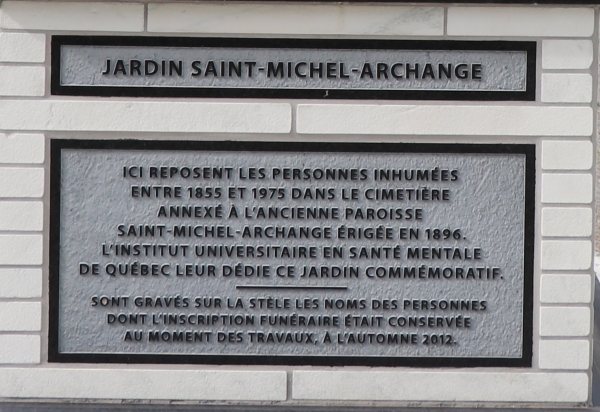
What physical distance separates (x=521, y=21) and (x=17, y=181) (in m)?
3.44

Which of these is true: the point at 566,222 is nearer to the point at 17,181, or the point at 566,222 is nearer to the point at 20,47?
the point at 17,181

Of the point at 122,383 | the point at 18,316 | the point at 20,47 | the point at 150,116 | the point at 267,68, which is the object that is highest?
the point at 20,47

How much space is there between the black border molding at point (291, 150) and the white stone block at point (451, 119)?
103 mm

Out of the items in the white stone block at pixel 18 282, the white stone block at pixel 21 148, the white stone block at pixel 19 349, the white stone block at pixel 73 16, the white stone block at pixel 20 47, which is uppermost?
the white stone block at pixel 73 16

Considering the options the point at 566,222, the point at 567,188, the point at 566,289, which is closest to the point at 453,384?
the point at 566,289

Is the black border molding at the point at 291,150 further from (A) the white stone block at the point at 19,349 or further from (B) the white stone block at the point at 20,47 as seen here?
(B) the white stone block at the point at 20,47

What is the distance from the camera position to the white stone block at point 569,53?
5.20 metres

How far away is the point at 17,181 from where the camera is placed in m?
5.26

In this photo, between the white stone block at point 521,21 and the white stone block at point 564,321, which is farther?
the white stone block at point 564,321

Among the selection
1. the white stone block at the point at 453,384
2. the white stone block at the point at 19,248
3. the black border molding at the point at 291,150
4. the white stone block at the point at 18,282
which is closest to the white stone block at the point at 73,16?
the black border molding at the point at 291,150

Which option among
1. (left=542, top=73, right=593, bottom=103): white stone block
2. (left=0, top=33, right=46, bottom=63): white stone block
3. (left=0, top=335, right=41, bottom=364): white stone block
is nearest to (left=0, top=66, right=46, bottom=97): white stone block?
(left=0, top=33, right=46, bottom=63): white stone block

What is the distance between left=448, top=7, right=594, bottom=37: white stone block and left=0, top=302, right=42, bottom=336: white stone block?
3.29 metres

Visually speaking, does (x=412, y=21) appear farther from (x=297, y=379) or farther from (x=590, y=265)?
(x=297, y=379)

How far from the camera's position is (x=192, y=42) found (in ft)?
17.3
